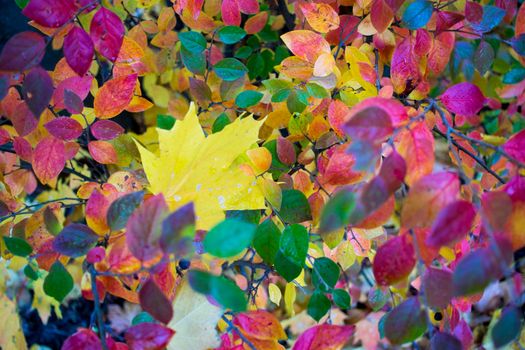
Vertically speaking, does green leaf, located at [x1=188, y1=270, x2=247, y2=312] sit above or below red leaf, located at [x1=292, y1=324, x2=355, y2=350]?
above

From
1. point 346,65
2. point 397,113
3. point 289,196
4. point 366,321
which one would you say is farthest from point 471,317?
point 397,113

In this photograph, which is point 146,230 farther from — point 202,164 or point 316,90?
point 316,90

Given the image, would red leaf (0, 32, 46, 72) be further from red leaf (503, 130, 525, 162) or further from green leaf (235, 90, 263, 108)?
red leaf (503, 130, 525, 162)

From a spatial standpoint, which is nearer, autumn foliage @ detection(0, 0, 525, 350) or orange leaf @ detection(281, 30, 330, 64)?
autumn foliage @ detection(0, 0, 525, 350)

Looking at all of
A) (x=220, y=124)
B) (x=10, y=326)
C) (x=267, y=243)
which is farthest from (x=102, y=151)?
(x=10, y=326)

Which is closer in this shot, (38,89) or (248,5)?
(38,89)

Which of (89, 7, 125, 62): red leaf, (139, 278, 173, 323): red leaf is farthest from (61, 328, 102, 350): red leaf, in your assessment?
(89, 7, 125, 62): red leaf
